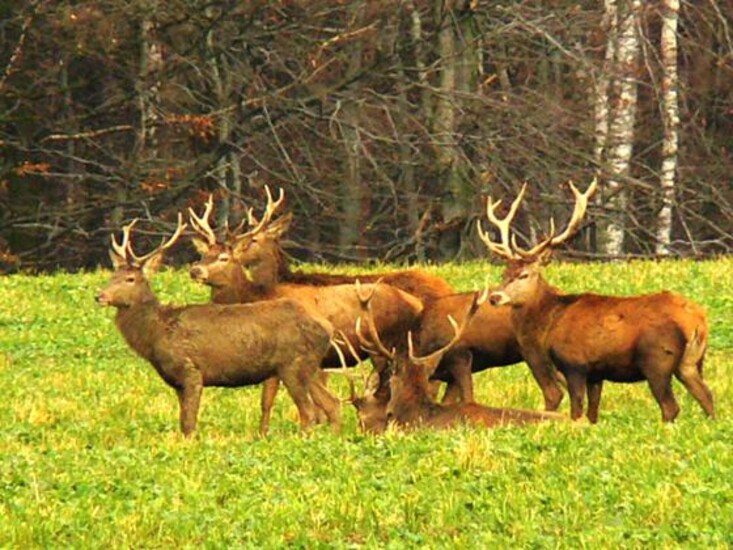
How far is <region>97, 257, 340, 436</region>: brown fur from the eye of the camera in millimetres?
15992

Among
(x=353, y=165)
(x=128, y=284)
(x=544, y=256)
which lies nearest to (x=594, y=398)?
(x=544, y=256)

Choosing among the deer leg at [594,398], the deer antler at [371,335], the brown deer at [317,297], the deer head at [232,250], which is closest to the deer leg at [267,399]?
the brown deer at [317,297]

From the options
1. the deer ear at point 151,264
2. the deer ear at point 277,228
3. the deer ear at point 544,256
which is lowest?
the deer ear at point 277,228

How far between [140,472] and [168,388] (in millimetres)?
6660

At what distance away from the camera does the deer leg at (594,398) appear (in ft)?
52.7

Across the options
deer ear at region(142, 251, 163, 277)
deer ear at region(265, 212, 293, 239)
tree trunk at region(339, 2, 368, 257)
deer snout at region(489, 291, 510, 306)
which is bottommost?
tree trunk at region(339, 2, 368, 257)

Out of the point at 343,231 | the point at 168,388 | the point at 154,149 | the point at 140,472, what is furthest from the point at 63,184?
the point at 140,472

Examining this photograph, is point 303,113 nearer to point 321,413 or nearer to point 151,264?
point 151,264

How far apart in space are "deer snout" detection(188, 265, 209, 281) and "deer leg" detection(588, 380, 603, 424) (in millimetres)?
4374

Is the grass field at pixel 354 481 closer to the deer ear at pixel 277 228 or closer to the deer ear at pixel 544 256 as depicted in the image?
the deer ear at pixel 544 256

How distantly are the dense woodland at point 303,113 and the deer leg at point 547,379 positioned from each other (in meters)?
15.5

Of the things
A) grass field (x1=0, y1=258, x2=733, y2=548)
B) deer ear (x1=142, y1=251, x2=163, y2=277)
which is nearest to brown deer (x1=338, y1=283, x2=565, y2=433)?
grass field (x1=0, y1=258, x2=733, y2=548)

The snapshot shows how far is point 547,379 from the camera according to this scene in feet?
54.9

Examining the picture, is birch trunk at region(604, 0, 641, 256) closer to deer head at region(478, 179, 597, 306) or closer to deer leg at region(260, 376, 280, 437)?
deer head at region(478, 179, 597, 306)
